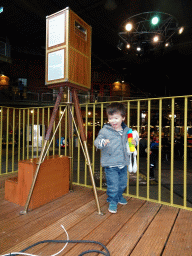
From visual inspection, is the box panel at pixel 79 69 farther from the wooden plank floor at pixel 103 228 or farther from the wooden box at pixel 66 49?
the wooden plank floor at pixel 103 228

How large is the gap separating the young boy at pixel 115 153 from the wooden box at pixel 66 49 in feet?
1.94

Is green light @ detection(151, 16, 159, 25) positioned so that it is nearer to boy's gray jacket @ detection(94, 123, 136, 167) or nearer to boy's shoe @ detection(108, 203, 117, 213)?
boy's gray jacket @ detection(94, 123, 136, 167)

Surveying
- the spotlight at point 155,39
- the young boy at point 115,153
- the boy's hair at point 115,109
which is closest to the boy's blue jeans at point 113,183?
the young boy at point 115,153

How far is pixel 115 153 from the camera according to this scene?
1.99 metres

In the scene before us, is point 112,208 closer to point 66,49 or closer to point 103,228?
point 103,228

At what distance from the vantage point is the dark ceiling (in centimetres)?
822

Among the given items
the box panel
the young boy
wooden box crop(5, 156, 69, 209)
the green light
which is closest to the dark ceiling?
the green light

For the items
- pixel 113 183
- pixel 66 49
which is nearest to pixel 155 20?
pixel 66 49

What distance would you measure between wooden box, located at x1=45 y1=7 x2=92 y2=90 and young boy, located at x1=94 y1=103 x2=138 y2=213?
23.3 inches

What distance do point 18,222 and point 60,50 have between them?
190 centimetres

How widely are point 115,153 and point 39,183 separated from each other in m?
0.98

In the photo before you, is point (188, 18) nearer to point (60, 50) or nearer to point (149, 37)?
point (149, 37)

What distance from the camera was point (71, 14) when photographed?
194 cm

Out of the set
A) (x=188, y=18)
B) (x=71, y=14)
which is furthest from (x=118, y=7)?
(x=71, y=14)
